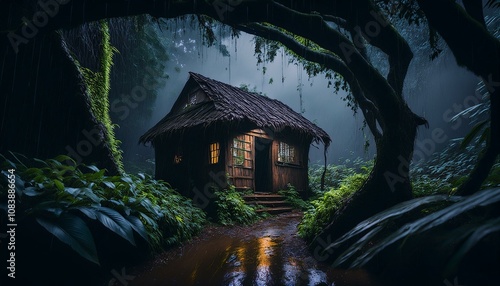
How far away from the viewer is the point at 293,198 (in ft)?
35.6

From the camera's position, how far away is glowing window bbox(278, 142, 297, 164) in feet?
38.3

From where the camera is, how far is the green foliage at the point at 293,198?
34.2ft

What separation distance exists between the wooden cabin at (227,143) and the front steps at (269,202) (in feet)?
2.05

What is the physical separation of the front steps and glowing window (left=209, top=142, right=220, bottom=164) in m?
2.02

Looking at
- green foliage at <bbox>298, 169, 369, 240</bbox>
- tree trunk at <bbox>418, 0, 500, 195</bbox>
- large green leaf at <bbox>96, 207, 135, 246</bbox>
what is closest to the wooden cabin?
green foliage at <bbox>298, 169, 369, 240</bbox>

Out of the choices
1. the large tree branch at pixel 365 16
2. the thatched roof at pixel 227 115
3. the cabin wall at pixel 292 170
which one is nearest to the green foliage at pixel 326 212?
the large tree branch at pixel 365 16

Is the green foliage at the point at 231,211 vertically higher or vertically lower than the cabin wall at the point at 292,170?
lower

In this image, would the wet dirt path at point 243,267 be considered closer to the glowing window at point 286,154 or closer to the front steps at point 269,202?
the front steps at point 269,202

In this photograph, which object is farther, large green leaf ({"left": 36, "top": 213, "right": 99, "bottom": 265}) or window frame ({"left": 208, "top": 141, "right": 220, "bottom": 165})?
window frame ({"left": 208, "top": 141, "right": 220, "bottom": 165})

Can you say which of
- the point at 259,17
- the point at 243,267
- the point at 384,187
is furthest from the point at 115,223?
the point at 384,187

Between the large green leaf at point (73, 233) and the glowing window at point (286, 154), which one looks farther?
the glowing window at point (286, 154)

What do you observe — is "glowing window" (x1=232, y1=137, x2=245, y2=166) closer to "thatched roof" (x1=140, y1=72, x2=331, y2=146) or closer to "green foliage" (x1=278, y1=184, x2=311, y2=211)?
"thatched roof" (x1=140, y1=72, x2=331, y2=146)

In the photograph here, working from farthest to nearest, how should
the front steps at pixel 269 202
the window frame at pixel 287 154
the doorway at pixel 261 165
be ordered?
the doorway at pixel 261 165
the window frame at pixel 287 154
the front steps at pixel 269 202

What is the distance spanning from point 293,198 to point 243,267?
26.1 ft
